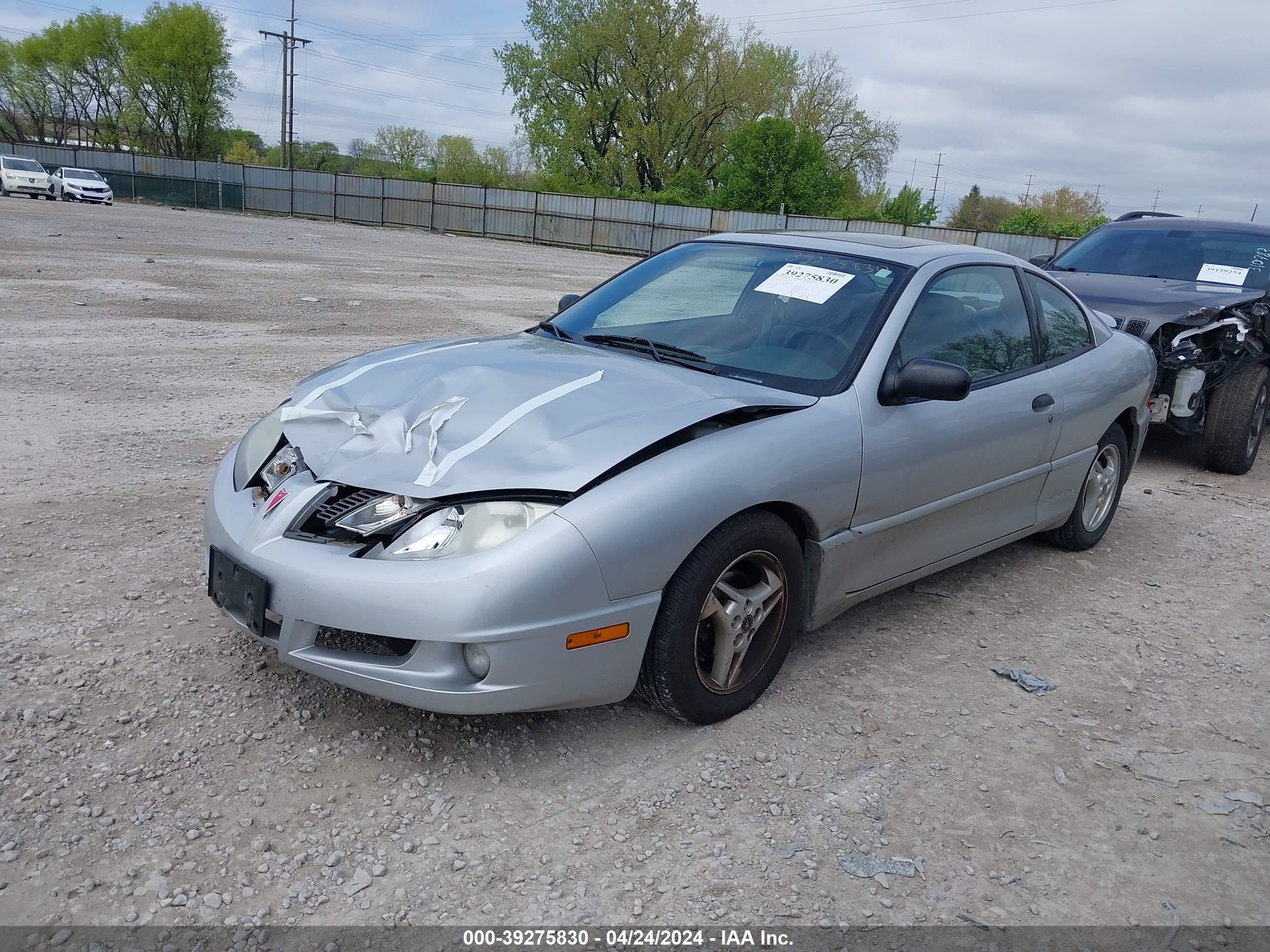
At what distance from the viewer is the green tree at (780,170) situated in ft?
132

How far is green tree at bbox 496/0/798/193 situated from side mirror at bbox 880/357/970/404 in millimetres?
45819

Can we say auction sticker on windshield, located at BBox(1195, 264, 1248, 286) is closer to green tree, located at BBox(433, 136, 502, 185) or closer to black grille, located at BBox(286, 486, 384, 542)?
black grille, located at BBox(286, 486, 384, 542)

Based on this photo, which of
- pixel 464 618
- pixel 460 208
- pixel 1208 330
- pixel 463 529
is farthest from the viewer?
pixel 460 208

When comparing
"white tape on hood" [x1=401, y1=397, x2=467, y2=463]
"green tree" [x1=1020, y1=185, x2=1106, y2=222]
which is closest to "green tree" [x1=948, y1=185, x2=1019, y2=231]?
"green tree" [x1=1020, y1=185, x2=1106, y2=222]

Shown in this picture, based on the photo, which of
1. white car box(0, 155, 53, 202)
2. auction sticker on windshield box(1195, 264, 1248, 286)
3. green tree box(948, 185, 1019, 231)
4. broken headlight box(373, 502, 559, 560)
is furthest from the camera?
green tree box(948, 185, 1019, 231)

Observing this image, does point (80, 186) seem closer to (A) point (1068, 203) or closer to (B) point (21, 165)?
(B) point (21, 165)

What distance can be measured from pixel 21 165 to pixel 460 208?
15.6 m

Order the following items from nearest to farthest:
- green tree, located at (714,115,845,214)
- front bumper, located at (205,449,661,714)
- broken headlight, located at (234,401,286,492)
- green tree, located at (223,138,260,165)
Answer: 1. front bumper, located at (205,449,661,714)
2. broken headlight, located at (234,401,286,492)
3. green tree, located at (714,115,845,214)
4. green tree, located at (223,138,260,165)

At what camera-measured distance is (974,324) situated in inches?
159

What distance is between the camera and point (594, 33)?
46.8 m

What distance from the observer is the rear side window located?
4461 mm

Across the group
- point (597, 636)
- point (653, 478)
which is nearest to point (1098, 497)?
point (653, 478)

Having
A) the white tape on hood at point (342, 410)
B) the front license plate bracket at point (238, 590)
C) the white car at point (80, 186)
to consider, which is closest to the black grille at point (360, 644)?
the front license plate bracket at point (238, 590)

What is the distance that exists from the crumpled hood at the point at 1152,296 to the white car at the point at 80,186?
36.3 m
